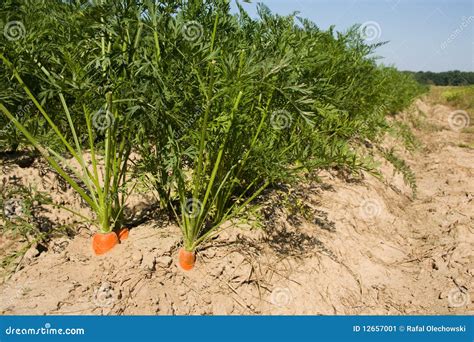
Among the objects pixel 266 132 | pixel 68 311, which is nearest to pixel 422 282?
pixel 266 132

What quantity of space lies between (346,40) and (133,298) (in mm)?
4050

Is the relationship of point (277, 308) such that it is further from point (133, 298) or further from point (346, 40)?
point (346, 40)

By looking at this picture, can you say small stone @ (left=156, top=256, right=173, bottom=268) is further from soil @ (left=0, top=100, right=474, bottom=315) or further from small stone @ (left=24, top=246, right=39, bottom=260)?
small stone @ (left=24, top=246, right=39, bottom=260)

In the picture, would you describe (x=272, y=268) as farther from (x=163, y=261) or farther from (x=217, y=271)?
(x=163, y=261)

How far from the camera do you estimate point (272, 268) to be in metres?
2.81

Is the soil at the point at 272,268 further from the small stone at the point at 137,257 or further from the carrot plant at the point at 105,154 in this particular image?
the carrot plant at the point at 105,154

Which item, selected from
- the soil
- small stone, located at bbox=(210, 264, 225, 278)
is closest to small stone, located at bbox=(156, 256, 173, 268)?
the soil

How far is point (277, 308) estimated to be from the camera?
2559mm

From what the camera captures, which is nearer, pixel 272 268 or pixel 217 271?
pixel 217 271

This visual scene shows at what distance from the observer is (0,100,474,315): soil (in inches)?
93.4

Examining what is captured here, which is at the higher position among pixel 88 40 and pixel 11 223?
pixel 88 40

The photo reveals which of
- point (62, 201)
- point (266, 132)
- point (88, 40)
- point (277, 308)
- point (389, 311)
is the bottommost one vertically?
point (389, 311)

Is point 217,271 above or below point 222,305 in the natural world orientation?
above

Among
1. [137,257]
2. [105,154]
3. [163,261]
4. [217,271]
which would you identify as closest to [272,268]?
[217,271]
